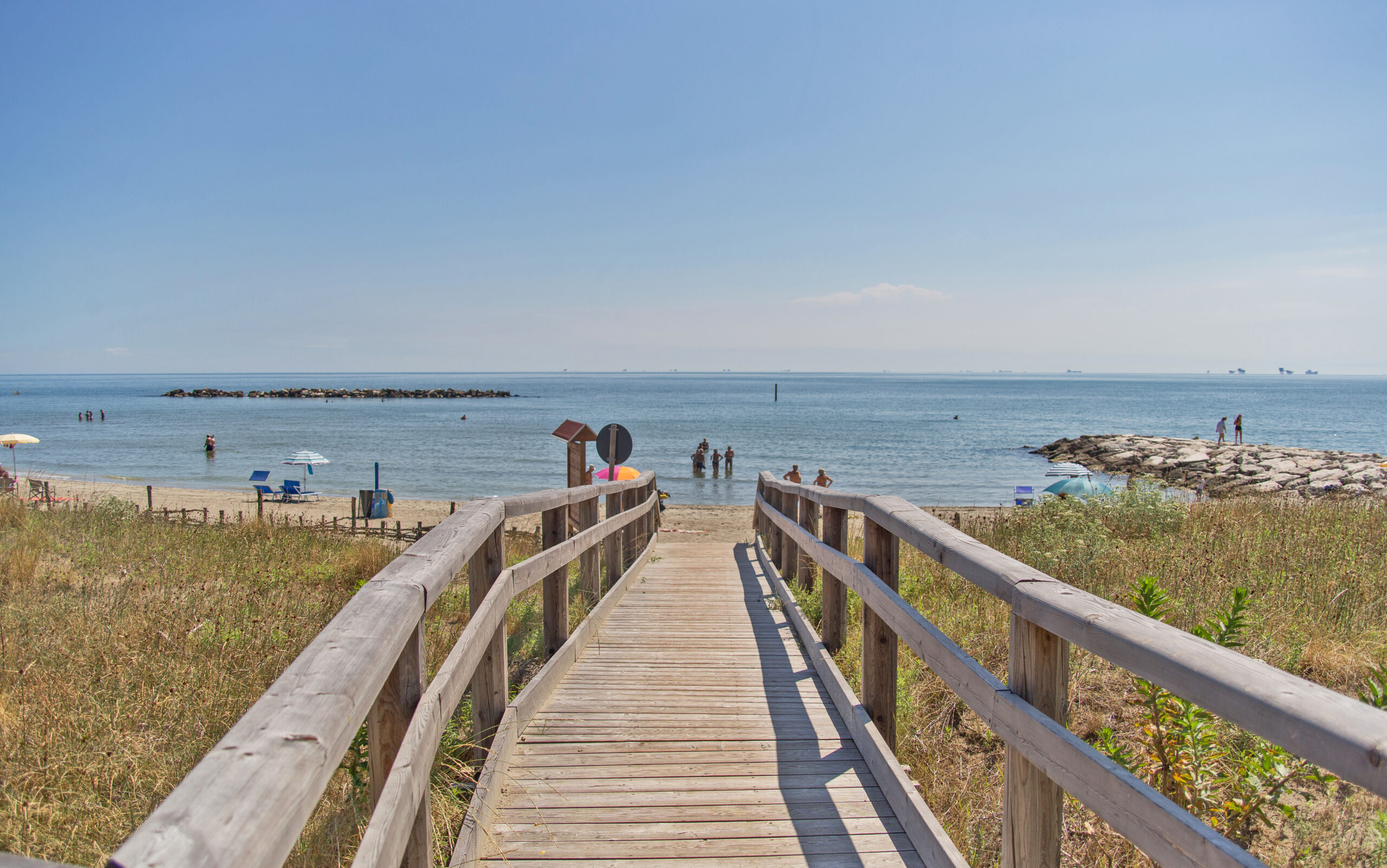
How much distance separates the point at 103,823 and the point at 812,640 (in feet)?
12.1

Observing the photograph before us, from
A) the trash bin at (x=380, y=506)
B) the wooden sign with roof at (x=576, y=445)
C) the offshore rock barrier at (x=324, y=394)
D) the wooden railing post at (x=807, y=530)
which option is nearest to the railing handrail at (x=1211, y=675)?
the wooden railing post at (x=807, y=530)

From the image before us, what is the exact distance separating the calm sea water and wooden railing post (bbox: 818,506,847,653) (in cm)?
2548

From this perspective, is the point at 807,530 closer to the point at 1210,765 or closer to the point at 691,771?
the point at 691,771

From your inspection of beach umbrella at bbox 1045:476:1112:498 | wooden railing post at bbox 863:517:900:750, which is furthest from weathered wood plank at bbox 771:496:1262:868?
beach umbrella at bbox 1045:476:1112:498

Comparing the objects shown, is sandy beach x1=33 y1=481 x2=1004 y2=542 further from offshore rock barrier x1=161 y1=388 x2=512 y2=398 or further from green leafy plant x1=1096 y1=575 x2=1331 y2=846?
offshore rock barrier x1=161 y1=388 x2=512 y2=398

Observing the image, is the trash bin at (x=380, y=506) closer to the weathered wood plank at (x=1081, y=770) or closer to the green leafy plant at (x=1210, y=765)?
the weathered wood plank at (x=1081, y=770)

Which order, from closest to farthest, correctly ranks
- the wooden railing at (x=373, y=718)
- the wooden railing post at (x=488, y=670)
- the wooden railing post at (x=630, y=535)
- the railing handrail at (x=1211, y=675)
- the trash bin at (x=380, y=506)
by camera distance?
the wooden railing at (x=373, y=718) → the railing handrail at (x=1211, y=675) → the wooden railing post at (x=488, y=670) → the wooden railing post at (x=630, y=535) → the trash bin at (x=380, y=506)

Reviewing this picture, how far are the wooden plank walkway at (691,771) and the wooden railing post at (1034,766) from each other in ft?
2.23

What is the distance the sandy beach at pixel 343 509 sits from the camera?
22.2m

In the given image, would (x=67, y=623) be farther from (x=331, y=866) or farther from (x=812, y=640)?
(x=812, y=640)

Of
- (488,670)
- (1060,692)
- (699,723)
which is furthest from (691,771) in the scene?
(1060,692)

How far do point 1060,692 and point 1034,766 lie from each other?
21 centimetres

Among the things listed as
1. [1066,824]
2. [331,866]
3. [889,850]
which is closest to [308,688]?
[331,866]

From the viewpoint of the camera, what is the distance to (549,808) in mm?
2977
